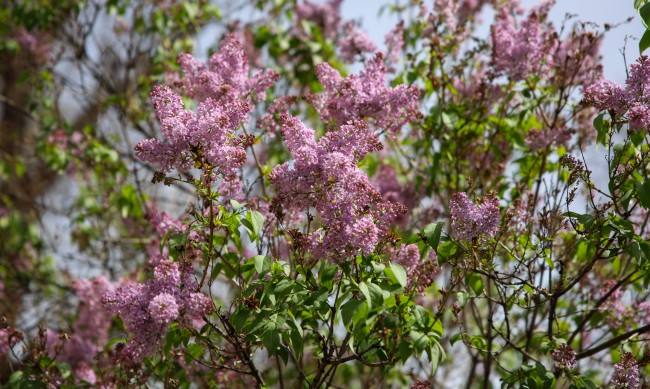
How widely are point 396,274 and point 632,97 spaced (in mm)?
1320

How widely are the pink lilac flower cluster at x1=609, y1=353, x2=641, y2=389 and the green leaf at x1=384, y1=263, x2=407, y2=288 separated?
1.09 meters

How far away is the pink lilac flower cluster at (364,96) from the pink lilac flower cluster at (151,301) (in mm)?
1126

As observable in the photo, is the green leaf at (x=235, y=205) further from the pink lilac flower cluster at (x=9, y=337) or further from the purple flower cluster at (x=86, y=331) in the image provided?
the purple flower cluster at (x=86, y=331)

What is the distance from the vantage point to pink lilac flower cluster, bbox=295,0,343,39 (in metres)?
6.86

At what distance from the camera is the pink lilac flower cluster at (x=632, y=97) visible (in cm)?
287

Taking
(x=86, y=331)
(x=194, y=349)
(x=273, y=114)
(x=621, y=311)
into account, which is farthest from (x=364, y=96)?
(x=86, y=331)

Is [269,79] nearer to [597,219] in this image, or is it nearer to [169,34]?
[597,219]

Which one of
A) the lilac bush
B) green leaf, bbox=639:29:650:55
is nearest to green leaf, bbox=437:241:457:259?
the lilac bush

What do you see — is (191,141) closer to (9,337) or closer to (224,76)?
(224,76)

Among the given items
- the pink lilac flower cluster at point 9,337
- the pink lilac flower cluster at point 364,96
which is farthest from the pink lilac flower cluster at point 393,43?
the pink lilac flower cluster at point 9,337

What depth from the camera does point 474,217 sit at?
9.16 feet

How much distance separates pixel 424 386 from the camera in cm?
295

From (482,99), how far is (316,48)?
2.12 meters

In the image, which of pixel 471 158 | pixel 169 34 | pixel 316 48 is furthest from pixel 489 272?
pixel 169 34
